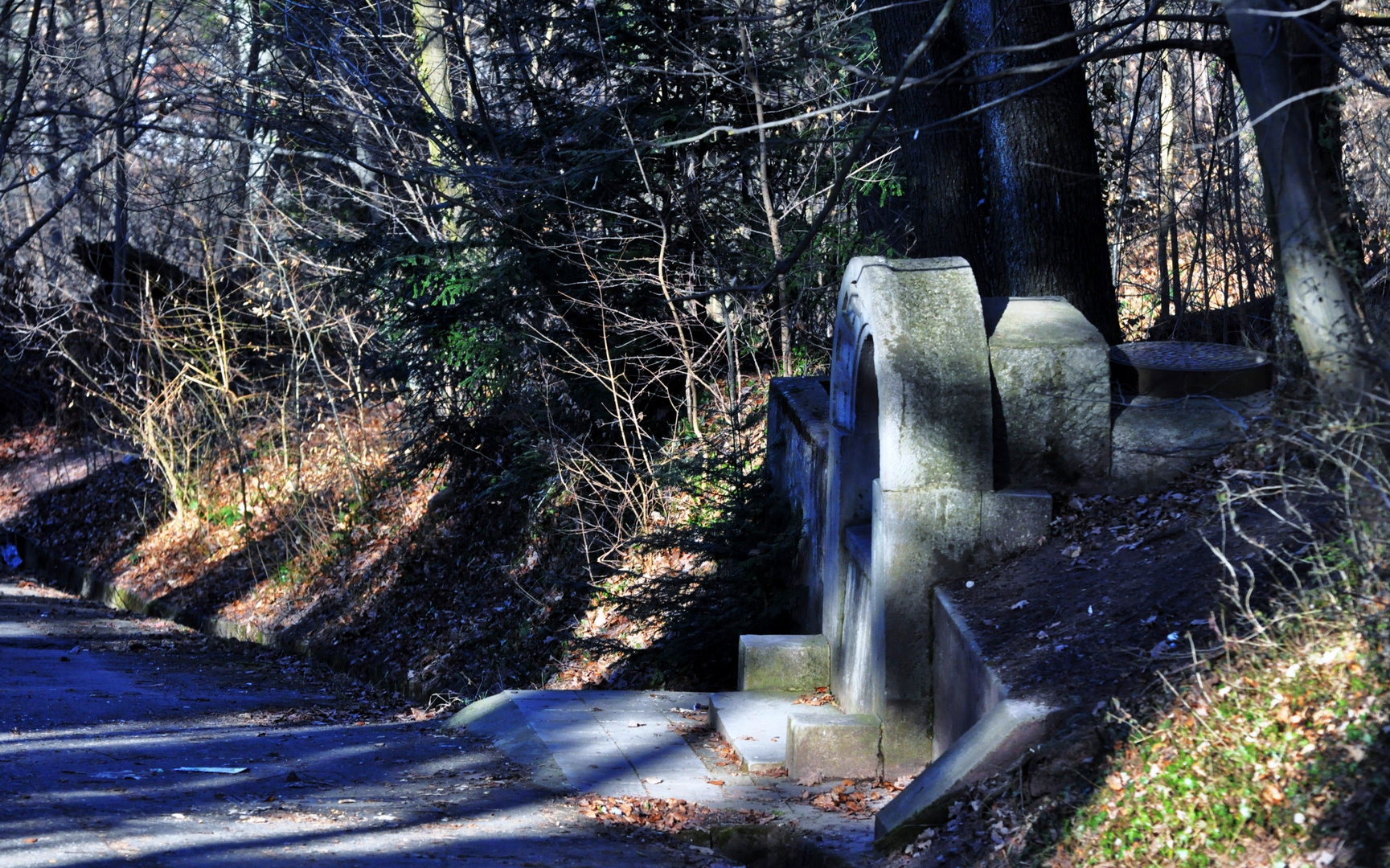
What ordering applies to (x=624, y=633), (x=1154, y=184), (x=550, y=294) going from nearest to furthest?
(x=624, y=633) → (x=1154, y=184) → (x=550, y=294)

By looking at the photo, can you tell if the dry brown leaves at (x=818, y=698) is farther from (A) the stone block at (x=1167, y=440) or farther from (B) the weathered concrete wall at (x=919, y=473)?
(A) the stone block at (x=1167, y=440)

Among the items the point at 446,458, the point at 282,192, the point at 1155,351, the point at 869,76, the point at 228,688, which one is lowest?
the point at 228,688

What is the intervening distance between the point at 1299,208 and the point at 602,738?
14.1 ft

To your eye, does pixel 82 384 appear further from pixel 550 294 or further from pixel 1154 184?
pixel 1154 184

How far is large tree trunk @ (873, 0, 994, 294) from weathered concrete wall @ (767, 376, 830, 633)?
1492mm

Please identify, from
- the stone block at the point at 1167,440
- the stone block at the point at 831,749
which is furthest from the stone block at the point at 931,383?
the stone block at the point at 831,749

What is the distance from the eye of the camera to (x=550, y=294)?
12.4 metres

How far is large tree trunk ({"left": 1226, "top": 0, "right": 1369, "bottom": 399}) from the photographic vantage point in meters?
4.67

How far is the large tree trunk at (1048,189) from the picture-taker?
8836 mm

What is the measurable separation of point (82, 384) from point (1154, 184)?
18.6 m

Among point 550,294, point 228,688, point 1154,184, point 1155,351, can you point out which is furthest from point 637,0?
point 228,688

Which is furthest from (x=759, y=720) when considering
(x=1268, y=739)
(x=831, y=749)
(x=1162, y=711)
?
(x=1268, y=739)

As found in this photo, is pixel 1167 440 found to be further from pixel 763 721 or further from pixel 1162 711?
pixel 763 721

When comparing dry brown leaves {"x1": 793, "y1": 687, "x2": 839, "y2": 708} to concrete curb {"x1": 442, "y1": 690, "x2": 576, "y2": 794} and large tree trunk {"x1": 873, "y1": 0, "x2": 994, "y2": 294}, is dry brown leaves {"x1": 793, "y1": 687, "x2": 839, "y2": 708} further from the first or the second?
large tree trunk {"x1": 873, "y1": 0, "x2": 994, "y2": 294}
